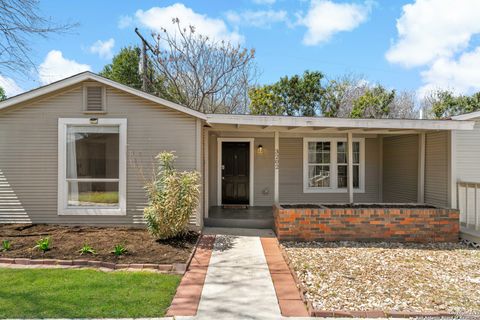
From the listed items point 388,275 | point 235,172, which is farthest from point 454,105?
point 388,275


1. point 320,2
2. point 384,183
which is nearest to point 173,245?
point 384,183

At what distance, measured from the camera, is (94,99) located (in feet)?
23.4

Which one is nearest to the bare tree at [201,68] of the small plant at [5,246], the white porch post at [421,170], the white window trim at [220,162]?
the white window trim at [220,162]

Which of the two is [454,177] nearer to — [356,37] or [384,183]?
[384,183]

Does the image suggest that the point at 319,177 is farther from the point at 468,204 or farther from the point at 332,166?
the point at 468,204

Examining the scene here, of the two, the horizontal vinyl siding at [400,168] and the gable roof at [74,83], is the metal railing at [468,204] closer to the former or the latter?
the horizontal vinyl siding at [400,168]

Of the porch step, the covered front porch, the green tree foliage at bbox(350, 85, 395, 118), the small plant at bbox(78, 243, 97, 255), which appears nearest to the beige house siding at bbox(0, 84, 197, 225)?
the porch step

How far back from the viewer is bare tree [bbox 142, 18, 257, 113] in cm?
1709

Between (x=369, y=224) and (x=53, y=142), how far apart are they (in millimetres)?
7030

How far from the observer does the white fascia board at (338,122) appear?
694 centimetres

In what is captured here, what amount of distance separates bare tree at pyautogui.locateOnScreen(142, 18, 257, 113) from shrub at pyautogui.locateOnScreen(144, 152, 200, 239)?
12099 mm

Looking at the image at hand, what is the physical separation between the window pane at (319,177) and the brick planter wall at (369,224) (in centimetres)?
298

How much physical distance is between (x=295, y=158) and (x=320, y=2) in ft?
24.5

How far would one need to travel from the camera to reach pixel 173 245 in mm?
6055
